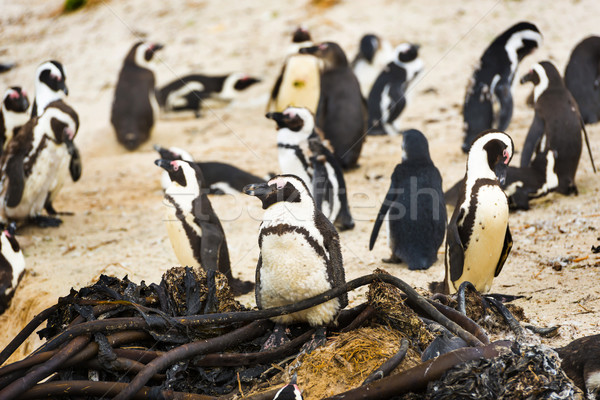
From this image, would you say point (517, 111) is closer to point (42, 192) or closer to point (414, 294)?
point (42, 192)

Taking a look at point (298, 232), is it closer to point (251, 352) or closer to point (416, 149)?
point (251, 352)

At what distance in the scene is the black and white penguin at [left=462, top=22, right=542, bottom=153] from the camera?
7.59 m

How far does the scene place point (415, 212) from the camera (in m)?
4.96

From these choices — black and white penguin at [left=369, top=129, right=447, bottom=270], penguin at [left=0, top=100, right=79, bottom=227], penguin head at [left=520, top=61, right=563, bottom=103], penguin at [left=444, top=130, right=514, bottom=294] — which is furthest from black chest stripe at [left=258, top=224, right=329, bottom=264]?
penguin head at [left=520, top=61, right=563, bottom=103]

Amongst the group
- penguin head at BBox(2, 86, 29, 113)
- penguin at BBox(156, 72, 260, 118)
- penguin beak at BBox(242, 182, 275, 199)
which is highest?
penguin beak at BBox(242, 182, 275, 199)

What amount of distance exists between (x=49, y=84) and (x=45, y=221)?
134 centimetres

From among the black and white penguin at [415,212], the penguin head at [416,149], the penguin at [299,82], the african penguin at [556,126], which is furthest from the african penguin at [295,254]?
the penguin at [299,82]

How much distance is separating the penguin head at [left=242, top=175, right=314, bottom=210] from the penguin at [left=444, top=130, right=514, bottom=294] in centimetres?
126

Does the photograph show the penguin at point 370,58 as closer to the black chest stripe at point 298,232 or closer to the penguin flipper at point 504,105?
the penguin flipper at point 504,105

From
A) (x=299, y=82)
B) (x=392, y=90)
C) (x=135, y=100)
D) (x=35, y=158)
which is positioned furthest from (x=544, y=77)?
(x=135, y=100)

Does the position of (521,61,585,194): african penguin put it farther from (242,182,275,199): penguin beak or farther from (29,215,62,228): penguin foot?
(29,215,62,228): penguin foot

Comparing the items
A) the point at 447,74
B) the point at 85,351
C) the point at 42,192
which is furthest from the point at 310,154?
the point at 447,74

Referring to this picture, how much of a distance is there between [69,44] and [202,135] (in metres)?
5.72

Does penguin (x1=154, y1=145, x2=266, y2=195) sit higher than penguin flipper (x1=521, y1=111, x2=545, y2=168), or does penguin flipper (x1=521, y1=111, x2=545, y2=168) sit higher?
penguin flipper (x1=521, y1=111, x2=545, y2=168)
